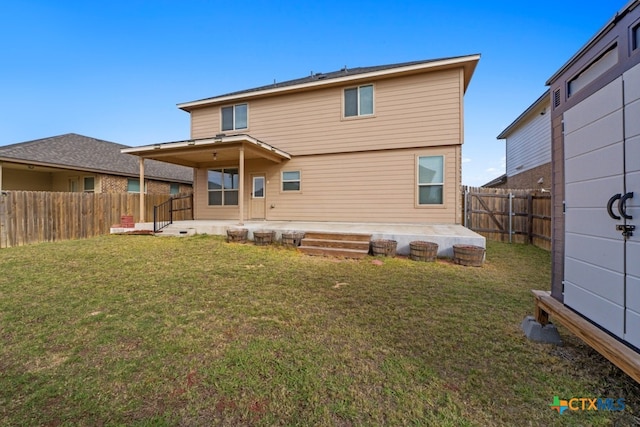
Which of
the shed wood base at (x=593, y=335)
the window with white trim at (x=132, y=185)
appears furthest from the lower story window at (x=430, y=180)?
the window with white trim at (x=132, y=185)

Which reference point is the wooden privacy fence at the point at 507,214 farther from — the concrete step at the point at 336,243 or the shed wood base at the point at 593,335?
the shed wood base at the point at 593,335

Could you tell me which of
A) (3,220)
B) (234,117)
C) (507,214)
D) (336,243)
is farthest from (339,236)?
(3,220)

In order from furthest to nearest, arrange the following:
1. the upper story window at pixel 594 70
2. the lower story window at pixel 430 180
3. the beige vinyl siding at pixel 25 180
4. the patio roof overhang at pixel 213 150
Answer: the beige vinyl siding at pixel 25 180
the lower story window at pixel 430 180
the patio roof overhang at pixel 213 150
the upper story window at pixel 594 70

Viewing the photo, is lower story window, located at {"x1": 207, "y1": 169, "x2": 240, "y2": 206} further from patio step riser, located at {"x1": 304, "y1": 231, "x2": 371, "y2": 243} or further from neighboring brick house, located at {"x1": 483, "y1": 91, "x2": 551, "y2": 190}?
neighboring brick house, located at {"x1": 483, "y1": 91, "x2": 551, "y2": 190}

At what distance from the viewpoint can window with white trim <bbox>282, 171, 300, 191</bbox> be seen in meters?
10.4

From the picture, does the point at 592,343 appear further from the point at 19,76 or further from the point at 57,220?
the point at 19,76

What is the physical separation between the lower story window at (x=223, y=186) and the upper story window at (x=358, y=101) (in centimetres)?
535

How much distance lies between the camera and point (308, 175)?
10172 millimetres

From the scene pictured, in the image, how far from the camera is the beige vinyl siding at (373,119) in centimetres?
852

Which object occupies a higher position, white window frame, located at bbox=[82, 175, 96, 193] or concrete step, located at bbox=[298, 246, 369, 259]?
white window frame, located at bbox=[82, 175, 96, 193]

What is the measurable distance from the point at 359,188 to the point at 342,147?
5.41 ft

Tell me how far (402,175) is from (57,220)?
40.3ft

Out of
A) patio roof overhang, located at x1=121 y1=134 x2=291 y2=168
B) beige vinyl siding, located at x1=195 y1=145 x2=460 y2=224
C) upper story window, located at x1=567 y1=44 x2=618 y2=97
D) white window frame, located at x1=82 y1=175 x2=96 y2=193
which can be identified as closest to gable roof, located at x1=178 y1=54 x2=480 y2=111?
patio roof overhang, located at x1=121 y1=134 x2=291 y2=168

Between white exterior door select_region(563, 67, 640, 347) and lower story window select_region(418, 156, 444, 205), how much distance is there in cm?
635
